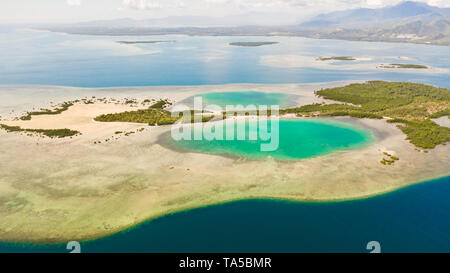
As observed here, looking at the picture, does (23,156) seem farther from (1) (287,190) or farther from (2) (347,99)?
(2) (347,99)

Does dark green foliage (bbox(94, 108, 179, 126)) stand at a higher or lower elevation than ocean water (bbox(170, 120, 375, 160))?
higher

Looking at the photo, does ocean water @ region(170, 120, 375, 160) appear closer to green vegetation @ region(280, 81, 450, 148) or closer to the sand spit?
green vegetation @ region(280, 81, 450, 148)

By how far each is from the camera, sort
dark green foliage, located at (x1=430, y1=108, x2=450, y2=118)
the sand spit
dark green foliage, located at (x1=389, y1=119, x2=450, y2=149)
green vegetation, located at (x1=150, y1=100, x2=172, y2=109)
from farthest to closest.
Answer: the sand spit, green vegetation, located at (x1=150, y1=100, x2=172, y2=109), dark green foliage, located at (x1=430, y1=108, x2=450, y2=118), dark green foliage, located at (x1=389, y1=119, x2=450, y2=149)

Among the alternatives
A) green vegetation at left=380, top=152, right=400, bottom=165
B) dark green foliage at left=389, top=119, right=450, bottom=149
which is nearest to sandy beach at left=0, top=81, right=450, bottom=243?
green vegetation at left=380, top=152, right=400, bottom=165

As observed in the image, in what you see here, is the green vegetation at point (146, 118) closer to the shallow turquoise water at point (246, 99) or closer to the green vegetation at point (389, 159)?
the shallow turquoise water at point (246, 99)

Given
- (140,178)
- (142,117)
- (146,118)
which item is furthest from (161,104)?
(140,178)

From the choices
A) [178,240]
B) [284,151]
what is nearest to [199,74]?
[284,151]

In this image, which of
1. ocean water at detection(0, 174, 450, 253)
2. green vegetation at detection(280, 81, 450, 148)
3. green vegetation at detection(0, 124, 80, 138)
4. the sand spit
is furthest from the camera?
the sand spit
